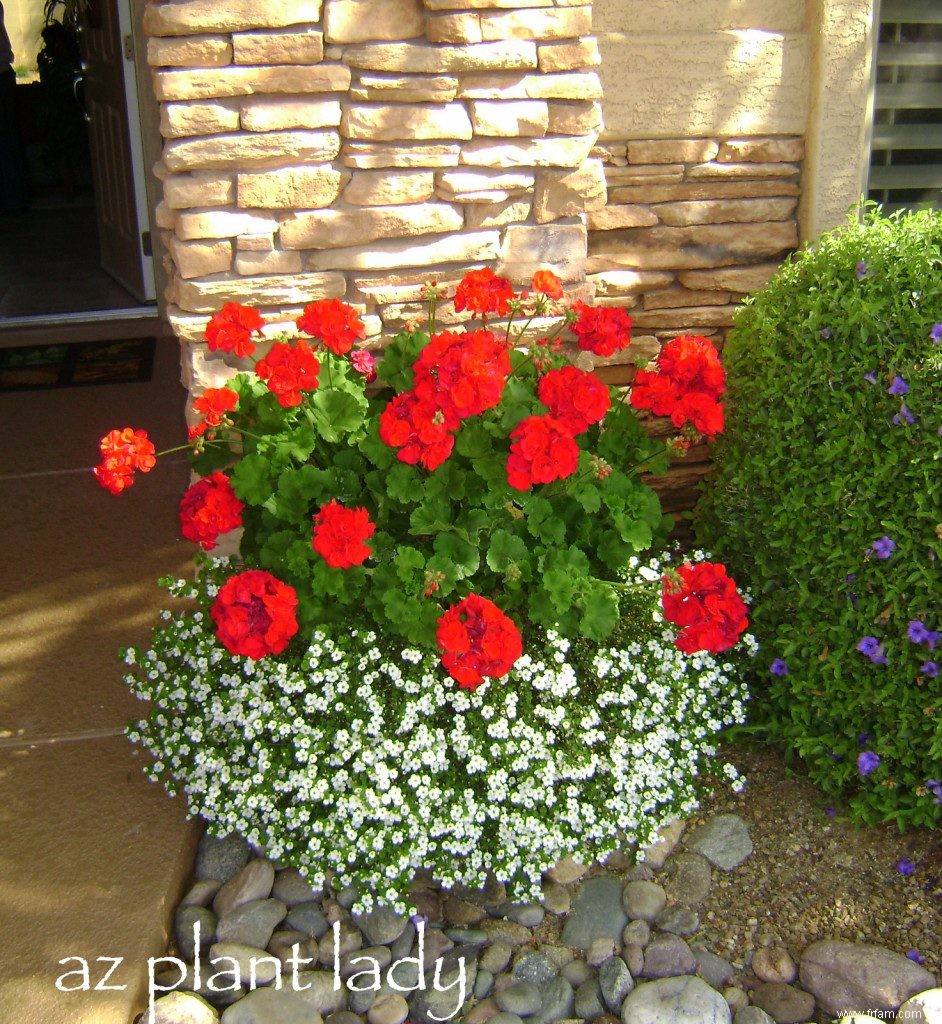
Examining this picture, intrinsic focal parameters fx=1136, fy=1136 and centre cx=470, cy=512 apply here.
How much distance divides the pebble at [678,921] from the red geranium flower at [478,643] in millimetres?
656

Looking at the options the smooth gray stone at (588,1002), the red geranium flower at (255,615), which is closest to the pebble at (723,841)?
the smooth gray stone at (588,1002)

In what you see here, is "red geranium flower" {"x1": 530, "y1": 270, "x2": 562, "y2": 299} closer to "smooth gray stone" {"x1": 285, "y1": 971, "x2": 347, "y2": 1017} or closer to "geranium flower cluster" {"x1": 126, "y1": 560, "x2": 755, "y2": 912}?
"geranium flower cluster" {"x1": 126, "y1": 560, "x2": 755, "y2": 912}

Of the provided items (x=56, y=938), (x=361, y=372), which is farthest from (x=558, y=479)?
(x=56, y=938)

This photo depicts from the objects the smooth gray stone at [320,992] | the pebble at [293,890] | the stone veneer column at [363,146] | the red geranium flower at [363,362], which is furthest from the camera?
the red geranium flower at [363,362]

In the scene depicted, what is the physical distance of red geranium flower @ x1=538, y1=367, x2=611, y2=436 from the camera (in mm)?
2275

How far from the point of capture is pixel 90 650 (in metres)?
3.03

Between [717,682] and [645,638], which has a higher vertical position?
[645,638]

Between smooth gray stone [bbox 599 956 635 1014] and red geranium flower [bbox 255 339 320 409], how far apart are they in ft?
4.24

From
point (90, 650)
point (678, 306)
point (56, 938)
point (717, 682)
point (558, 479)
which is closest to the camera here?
point (56, 938)

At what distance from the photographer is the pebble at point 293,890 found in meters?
2.36

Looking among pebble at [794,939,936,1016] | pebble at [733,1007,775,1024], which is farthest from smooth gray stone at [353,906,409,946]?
pebble at [794,939,936,1016]

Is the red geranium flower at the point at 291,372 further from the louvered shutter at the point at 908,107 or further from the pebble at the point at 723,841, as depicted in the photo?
the louvered shutter at the point at 908,107

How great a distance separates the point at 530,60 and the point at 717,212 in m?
0.79

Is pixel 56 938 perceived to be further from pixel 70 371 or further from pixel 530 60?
pixel 70 371
